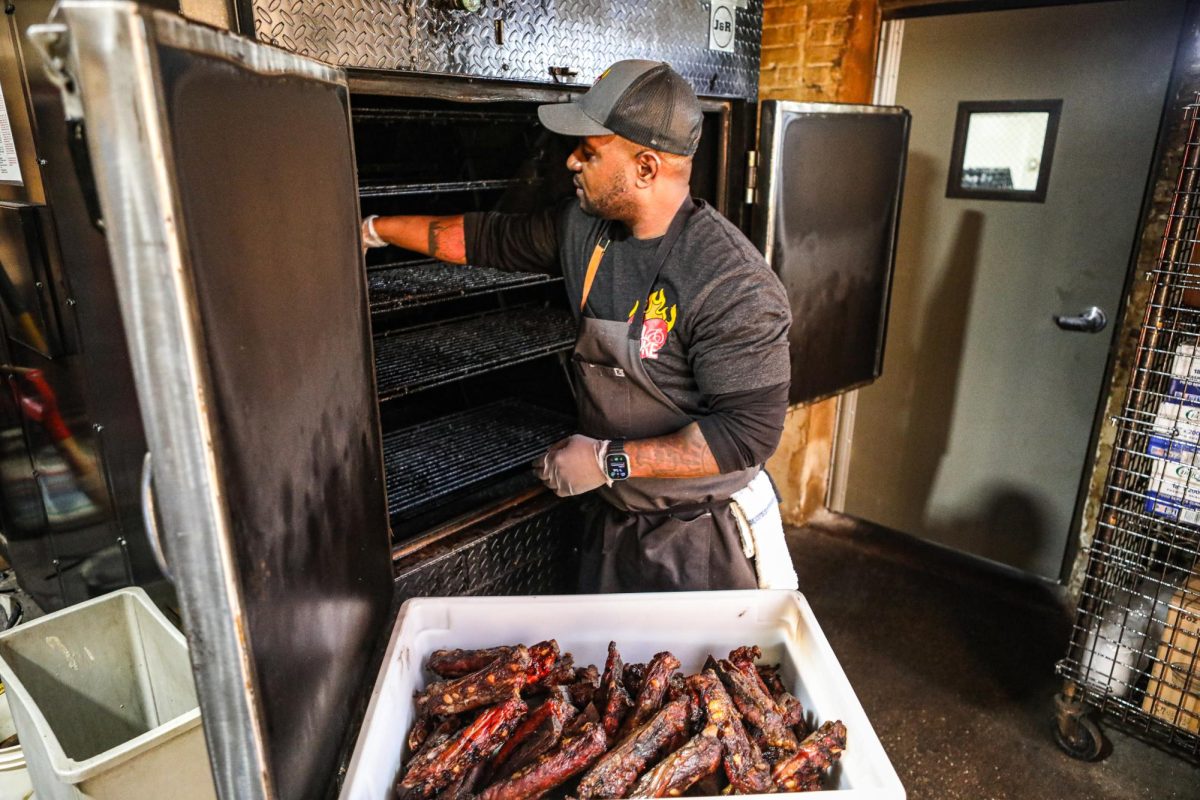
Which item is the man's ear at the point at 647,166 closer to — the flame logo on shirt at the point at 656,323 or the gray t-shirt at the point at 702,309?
the gray t-shirt at the point at 702,309

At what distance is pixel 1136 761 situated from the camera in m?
2.57

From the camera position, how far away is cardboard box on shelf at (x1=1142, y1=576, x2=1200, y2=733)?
2385 millimetres

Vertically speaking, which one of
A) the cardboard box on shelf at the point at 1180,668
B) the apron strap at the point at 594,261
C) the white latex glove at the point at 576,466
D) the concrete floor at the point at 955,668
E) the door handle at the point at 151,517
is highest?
the apron strap at the point at 594,261

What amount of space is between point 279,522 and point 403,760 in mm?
547

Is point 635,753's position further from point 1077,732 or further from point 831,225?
point 1077,732

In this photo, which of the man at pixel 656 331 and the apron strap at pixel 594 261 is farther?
the apron strap at pixel 594 261

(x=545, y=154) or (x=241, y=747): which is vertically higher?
(x=545, y=154)

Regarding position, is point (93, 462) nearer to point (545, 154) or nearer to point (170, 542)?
point (170, 542)

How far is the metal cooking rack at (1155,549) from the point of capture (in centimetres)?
228

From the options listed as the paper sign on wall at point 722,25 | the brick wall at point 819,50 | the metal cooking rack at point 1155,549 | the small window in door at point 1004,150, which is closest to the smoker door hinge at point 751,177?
the paper sign on wall at point 722,25

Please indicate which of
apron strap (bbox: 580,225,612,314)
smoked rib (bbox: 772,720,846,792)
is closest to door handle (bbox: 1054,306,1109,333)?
apron strap (bbox: 580,225,612,314)

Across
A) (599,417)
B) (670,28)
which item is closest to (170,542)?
(599,417)

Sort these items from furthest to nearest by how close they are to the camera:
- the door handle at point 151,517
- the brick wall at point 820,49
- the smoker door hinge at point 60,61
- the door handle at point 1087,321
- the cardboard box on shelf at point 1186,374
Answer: the brick wall at point 820,49
the door handle at point 1087,321
the cardboard box on shelf at point 1186,374
the door handle at point 151,517
the smoker door hinge at point 60,61

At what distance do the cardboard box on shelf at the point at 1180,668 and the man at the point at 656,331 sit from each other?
1490 millimetres
